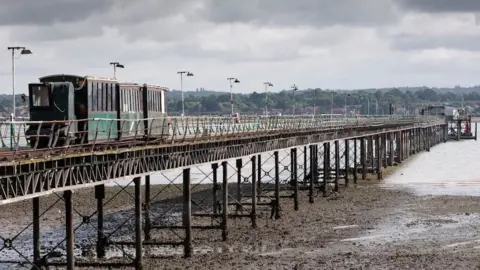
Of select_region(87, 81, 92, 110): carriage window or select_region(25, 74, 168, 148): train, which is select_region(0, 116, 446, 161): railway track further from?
select_region(87, 81, 92, 110): carriage window

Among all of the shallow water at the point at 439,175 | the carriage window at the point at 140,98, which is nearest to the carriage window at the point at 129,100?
the carriage window at the point at 140,98

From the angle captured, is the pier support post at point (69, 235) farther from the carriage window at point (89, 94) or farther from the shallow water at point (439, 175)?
the shallow water at point (439, 175)

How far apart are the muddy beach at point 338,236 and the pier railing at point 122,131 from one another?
478cm

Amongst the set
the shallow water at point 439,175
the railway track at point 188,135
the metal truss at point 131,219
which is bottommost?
the shallow water at point 439,175

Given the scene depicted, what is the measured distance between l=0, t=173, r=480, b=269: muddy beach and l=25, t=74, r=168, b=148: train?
5.60 metres

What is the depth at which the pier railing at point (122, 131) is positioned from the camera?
27562 millimetres

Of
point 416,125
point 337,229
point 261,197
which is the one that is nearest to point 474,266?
point 337,229

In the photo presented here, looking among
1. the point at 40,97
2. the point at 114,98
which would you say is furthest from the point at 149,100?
the point at 40,97

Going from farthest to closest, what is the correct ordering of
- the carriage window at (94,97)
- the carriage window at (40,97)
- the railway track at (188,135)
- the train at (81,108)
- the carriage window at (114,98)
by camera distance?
the carriage window at (114,98), the carriage window at (94,97), the carriage window at (40,97), the train at (81,108), the railway track at (188,135)

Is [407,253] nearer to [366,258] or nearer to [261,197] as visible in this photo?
[366,258]

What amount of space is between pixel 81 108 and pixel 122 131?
5.66ft

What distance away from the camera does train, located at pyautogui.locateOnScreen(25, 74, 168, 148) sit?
31.3m

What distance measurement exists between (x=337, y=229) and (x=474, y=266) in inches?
474

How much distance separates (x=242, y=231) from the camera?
4666cm
